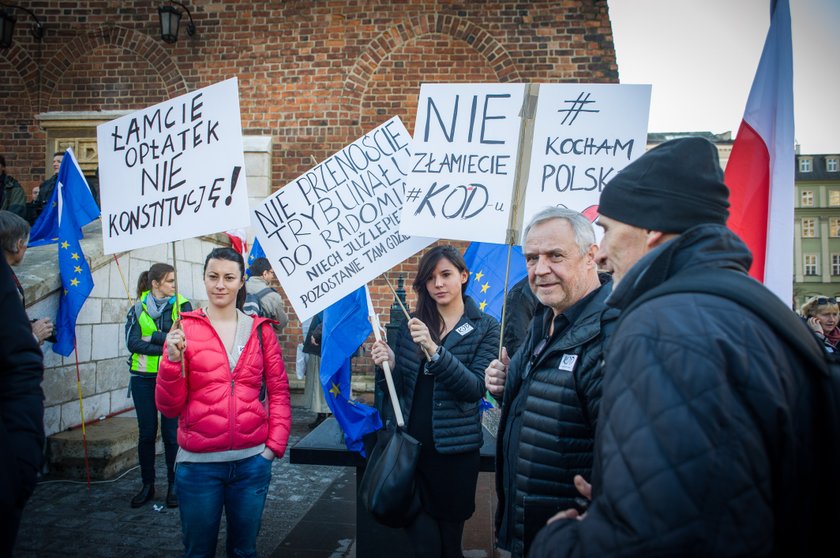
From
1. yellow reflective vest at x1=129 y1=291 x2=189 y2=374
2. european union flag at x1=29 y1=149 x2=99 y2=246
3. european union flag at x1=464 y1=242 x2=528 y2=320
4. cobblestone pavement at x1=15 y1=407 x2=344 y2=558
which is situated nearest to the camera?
cobblestone pavement at x1=15 y1=407 x2=344 y2=558

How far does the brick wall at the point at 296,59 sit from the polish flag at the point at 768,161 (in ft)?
18.7

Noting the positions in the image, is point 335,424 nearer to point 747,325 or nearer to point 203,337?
point 203,337

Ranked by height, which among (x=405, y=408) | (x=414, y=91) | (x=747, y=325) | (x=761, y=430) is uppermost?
(x=414, y=91)

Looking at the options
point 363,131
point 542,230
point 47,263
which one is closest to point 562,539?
point 542,230

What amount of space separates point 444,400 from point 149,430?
278cm

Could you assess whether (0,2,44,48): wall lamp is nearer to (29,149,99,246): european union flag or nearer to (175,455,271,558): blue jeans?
(29,149,99,246): european union flag

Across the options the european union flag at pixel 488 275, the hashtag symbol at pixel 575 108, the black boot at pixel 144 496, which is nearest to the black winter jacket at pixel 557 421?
the hashtag symbol at pixel 575 108

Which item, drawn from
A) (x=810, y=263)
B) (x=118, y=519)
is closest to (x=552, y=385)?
(x=118, y=519)

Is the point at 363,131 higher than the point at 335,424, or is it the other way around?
the point at 363,131

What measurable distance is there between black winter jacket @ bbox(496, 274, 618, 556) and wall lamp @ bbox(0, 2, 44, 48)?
31.9 ft

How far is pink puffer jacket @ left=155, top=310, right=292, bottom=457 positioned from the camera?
251cm

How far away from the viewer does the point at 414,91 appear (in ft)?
26.6

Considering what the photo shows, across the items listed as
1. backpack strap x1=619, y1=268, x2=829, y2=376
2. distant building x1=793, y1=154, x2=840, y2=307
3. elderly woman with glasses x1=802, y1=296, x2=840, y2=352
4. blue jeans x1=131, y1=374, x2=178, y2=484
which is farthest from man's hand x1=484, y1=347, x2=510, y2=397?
distant building x1=793, y1=154, x2=840, y2=307

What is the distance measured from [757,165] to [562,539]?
2.03 metres
